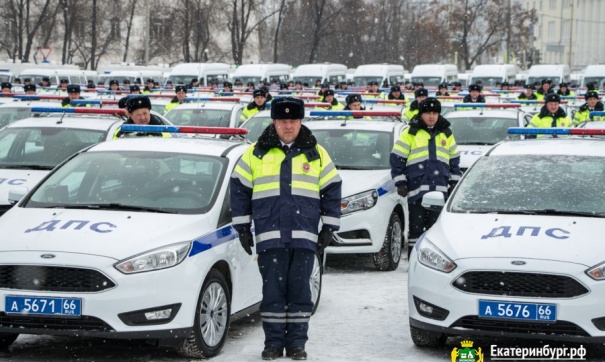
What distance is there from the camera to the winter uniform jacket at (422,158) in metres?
11.9

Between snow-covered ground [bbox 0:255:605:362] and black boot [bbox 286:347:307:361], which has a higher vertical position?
black boot [bbox 286:347:307:361]

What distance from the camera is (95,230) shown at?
7602 millimetres

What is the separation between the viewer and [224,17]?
7088 centimetres

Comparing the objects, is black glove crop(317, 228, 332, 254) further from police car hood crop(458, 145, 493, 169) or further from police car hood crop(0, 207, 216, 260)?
police car hood crop(458, 145, 493, 169)

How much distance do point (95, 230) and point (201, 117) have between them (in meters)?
11.3

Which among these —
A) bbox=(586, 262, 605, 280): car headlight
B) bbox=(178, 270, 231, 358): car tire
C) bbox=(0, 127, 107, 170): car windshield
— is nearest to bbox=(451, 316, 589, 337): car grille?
bbox=(586, 262, 605, 280): car headlight

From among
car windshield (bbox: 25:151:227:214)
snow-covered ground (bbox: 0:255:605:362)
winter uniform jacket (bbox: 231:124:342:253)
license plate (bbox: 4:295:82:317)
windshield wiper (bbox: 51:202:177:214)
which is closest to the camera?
license plate (bbox: 4:295:82:317)

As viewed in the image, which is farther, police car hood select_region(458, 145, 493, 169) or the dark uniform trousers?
police car hood select_region(458, 145, 493, 169)

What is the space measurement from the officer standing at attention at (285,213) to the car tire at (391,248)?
4557 millimetres

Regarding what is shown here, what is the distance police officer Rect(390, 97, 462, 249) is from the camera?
1195 centimetres

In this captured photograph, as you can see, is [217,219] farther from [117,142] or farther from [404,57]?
[404,57]

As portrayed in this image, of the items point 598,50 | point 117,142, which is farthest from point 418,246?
point 598,50

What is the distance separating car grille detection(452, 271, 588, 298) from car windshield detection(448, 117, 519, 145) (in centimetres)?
943

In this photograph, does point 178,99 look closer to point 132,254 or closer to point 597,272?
point 132,254
